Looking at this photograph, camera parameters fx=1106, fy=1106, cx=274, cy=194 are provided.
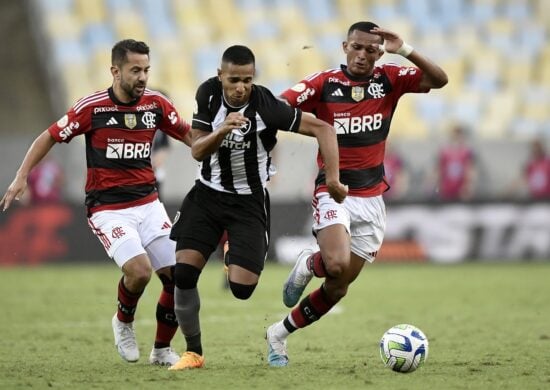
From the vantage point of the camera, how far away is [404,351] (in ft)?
25.4

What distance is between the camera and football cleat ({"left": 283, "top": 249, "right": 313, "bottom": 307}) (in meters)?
8.88

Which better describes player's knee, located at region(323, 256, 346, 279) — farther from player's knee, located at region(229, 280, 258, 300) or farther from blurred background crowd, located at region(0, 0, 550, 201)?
blurred background crowd, located at region(0, 0, 550, 201)

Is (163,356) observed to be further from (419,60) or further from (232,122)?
(419,60)

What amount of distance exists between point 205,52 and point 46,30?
344 cm

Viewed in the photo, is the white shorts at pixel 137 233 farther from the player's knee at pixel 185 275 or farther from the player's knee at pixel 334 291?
the player's knee at pixel 334 291

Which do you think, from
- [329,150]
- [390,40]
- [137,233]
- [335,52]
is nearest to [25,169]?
[137,233]

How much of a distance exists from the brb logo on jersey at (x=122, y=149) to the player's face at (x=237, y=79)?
116 cm

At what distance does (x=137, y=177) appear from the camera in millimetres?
8695

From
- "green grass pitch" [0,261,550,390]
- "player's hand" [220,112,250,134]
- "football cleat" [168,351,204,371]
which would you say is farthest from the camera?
"football cleat" [168,351,204,371]

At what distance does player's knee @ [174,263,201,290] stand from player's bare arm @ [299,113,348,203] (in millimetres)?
1134

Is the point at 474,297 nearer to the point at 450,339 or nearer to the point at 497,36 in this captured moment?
the point at 450,339

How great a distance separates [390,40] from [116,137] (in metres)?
2.24

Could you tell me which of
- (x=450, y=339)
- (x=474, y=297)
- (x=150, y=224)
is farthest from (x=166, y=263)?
(x=474, y=297)

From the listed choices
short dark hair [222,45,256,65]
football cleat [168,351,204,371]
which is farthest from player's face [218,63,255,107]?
football cleat [168,351,204,371]
